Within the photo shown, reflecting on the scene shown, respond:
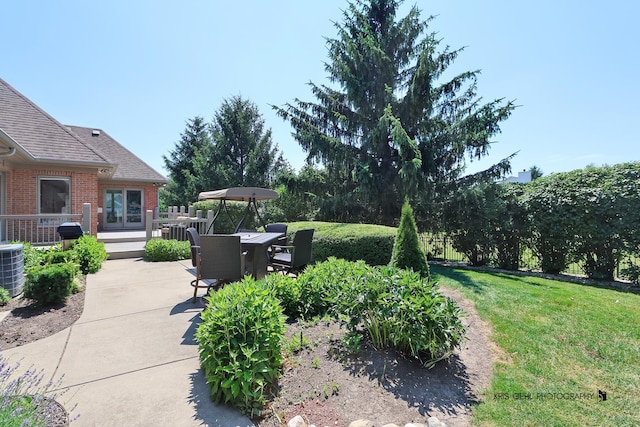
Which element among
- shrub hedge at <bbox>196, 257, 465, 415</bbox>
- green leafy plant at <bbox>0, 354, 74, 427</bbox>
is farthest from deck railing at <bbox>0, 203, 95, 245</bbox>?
shrub hedge at <bbox>196, 257, 465, 415</bbox>

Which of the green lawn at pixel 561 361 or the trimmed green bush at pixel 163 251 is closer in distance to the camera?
the green lawn at pixel 561 361

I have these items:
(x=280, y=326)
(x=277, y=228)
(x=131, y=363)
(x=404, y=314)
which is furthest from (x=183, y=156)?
(x=404, y=314)

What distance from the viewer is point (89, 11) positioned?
737 centimetres

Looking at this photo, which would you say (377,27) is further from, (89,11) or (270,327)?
(270,327)

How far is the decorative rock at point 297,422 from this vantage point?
2025mm

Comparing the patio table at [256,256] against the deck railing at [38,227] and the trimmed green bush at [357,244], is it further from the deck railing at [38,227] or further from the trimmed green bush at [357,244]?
the deck railing at [38,227]

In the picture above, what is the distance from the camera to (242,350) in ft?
7.54

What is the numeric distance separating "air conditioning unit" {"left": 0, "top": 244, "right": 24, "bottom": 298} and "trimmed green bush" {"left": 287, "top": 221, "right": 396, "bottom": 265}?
5.68 m

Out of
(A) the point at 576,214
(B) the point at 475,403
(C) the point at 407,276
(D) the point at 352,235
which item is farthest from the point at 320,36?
(B) the point at 475,403

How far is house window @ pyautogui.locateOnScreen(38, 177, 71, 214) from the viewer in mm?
10328

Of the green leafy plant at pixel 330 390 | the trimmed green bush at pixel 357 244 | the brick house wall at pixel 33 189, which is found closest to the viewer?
the green leafy plant at pixel 330 390

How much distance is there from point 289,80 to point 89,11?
6081 millimetres

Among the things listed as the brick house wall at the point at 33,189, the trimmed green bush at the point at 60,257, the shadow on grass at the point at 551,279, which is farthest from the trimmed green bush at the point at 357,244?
the brick house wall at the point at 33,189

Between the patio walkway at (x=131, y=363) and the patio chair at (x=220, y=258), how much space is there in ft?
2.07
